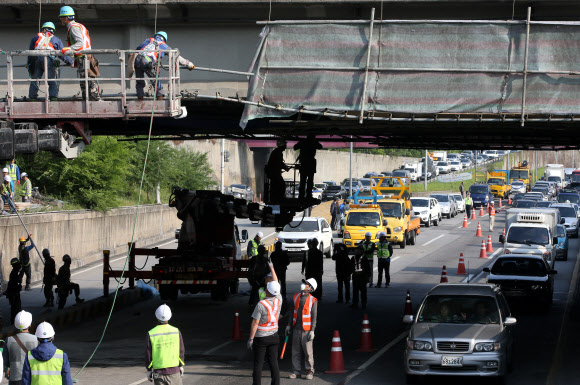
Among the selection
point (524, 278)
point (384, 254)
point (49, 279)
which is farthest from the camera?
point (384, 254)

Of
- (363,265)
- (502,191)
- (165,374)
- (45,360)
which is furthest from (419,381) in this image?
(502,191)

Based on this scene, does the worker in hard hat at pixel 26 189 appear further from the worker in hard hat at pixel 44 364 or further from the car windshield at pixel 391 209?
the worker in hard hat at pixel 44 364

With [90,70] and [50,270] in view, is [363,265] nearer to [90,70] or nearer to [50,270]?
[50,270]

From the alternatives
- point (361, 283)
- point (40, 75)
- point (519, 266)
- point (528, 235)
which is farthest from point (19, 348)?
point (528, 235)

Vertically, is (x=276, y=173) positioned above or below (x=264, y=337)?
above

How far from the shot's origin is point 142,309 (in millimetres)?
26000

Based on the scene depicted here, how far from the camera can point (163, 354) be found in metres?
11.4

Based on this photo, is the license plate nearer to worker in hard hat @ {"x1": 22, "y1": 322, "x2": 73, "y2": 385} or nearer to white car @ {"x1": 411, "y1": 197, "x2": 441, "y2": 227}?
worker in hard hat @ {"x1": 22, "y1": 322, "x2": 73, "y2": 385}

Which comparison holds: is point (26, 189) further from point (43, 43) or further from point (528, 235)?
point (43, 43)

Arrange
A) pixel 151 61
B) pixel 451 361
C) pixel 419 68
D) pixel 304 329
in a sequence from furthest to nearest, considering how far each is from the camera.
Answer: pixel 151 61 < pixel 419 68 < pixel 304 329 < pixel 451 361

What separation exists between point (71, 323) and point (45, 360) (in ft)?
42.8

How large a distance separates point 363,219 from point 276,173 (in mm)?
16953

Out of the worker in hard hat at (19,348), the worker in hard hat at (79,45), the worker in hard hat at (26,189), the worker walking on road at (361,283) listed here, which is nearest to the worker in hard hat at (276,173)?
the worker walking on road at (361,283)

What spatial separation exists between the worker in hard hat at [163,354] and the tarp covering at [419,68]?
6.81 m
